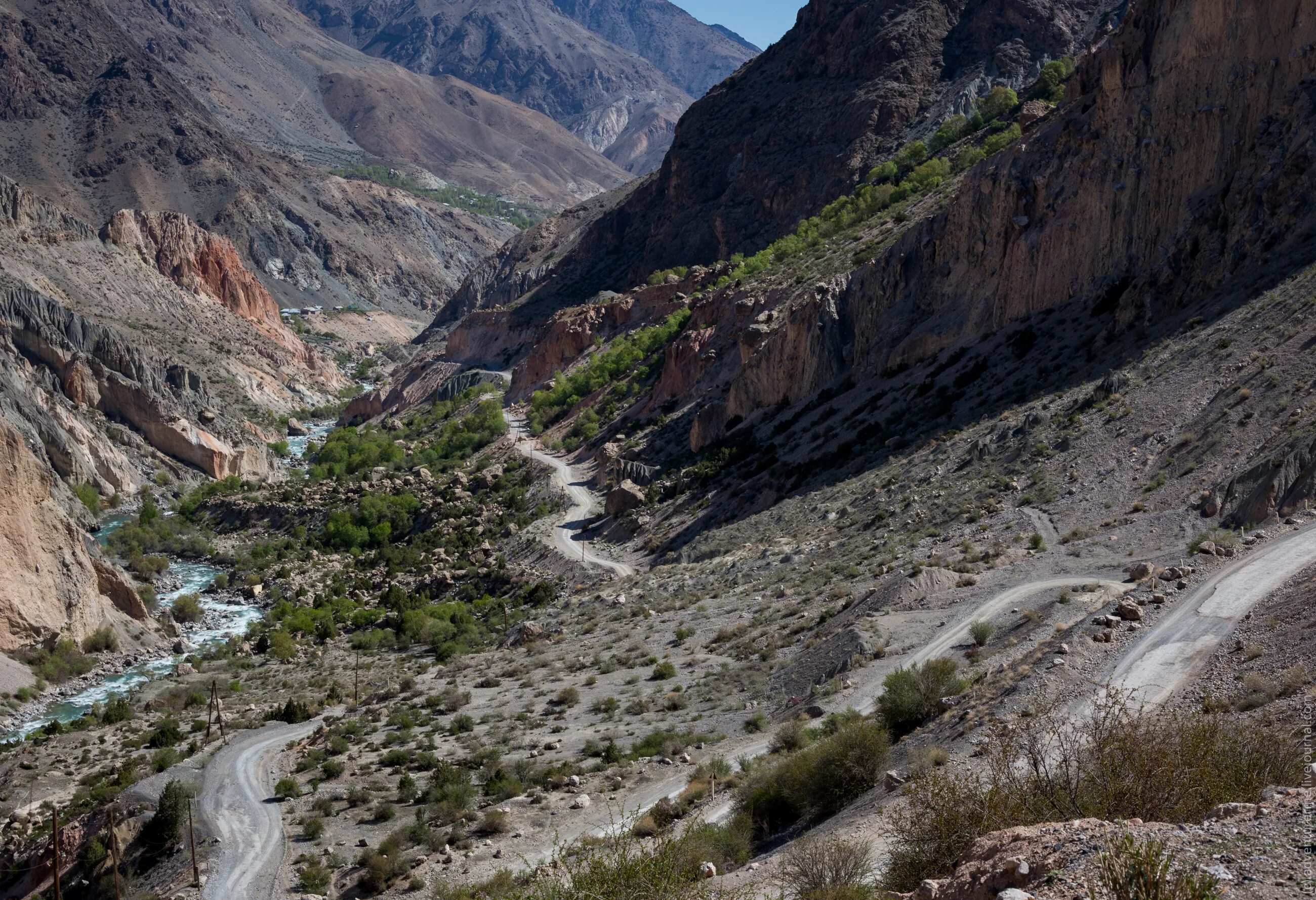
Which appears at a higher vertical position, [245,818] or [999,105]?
[999,105]

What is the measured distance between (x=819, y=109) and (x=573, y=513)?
5304 cm

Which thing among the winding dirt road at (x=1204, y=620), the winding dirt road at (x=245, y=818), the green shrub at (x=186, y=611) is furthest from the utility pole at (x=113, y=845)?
the green shrub at (x=186, y=611)

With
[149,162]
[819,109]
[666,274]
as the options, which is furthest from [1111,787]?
[149,162]

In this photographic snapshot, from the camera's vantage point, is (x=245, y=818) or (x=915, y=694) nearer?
(x=915, y=694)

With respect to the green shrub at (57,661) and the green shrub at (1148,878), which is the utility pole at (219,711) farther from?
the green shrub at (1148,878)

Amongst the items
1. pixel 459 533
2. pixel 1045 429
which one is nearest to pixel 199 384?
pixel 459 533

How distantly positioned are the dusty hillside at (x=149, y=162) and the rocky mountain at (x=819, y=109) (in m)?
72.6

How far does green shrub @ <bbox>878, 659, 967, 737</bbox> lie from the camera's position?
1639 centimetres

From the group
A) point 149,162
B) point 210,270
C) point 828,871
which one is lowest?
point 828,871

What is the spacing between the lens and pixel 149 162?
15675cm

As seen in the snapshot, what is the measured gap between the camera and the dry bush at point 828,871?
34.6ft

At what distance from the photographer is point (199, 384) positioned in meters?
82.0

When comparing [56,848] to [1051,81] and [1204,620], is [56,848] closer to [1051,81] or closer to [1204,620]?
[1204,620]

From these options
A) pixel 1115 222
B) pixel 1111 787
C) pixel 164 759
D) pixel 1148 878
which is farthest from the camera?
pixel 1115 222
